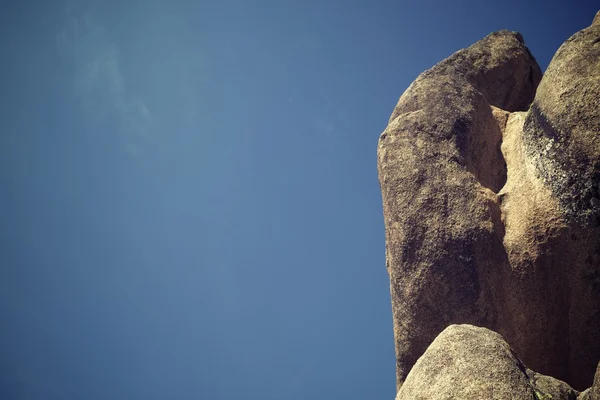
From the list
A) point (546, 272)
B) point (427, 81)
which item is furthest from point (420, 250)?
point (427, 81)

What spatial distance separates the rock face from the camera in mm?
8289

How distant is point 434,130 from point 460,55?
3.93m

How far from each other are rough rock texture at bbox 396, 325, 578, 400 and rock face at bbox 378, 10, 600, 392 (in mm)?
1884

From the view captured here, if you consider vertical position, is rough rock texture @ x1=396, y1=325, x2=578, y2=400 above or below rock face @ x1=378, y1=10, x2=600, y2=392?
below

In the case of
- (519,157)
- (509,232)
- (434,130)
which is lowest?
(509,232)

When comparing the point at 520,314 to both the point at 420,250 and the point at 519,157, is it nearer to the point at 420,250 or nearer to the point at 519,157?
the point at 420,250

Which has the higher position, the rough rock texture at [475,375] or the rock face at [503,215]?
the rock face at [503,215]

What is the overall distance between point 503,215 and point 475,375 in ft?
14.4

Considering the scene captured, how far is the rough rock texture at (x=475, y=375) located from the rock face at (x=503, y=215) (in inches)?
74.2

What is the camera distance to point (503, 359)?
6.92 meters

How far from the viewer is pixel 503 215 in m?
9.73

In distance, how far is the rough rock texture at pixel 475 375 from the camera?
253 inches

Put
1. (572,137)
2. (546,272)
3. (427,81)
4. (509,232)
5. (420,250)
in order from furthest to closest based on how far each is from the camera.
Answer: (427,81) → (420,250) → (509,232) → (546,272) → (572,137)

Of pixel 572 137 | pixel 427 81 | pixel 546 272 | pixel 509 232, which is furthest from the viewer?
pixel 427 81
